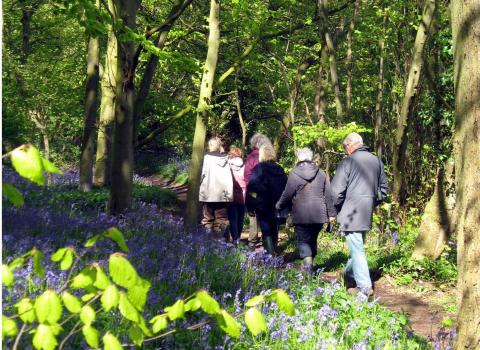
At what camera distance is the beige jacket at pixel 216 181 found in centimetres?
1184

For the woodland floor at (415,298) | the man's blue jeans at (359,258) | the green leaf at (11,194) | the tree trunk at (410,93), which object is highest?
the tree trunk at (410,93)

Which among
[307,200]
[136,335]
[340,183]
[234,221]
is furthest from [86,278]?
[234,221]

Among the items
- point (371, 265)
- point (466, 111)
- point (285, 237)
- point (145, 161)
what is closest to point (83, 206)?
point (285, 237)

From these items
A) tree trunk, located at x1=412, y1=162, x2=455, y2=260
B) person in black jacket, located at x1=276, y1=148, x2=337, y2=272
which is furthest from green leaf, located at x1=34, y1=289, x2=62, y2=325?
tree trunk, located at x1=412, y1=162, x2=455, y2=260

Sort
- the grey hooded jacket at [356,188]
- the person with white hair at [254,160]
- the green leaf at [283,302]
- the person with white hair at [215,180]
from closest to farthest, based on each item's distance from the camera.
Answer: the green leaf at [283,302] < the grey hooded jacket at [356,188] < the person with white hair at [254,160] < the person with white hair at [215,180]

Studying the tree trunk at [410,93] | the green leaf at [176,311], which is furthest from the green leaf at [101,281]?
the tree trunk at [410,93]

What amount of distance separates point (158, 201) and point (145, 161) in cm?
1790

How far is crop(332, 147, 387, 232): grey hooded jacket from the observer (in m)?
8.30

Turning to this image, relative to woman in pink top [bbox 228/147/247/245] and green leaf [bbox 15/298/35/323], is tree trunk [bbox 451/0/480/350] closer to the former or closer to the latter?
green leaf [bbox 15/298/35/323]

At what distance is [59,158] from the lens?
106ft

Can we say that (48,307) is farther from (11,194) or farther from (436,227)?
(436,227)

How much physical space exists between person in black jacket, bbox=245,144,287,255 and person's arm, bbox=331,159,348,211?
232 cm

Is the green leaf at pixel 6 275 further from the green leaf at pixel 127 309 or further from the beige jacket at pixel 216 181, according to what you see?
the beige jacket at pixel 216 181

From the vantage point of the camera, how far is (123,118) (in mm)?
10484
